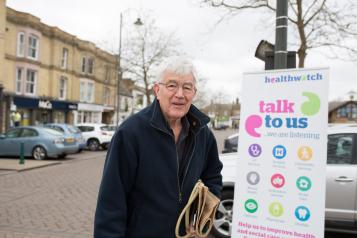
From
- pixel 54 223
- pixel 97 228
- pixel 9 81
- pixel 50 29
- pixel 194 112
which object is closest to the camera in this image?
pixel 97 228

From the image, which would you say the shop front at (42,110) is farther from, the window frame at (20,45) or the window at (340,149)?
the window at (340,149)

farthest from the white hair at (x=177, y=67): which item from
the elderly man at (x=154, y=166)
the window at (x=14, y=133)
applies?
the window at (x=14, y=133)

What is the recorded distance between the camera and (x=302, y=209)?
→ 339 cm

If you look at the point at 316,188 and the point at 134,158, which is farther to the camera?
the point at 316,188

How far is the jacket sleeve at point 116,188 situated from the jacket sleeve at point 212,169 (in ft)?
2.14

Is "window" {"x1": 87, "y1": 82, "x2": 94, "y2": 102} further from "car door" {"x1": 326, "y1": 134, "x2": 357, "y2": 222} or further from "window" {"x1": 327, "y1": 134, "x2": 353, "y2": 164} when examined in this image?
"car door" {"x1": 326, "y1": 134, "x2": 357, "y2": 222}

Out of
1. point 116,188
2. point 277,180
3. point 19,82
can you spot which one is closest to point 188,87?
point 116,188

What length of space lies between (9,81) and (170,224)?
26433mm

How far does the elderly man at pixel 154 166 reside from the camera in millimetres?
2135

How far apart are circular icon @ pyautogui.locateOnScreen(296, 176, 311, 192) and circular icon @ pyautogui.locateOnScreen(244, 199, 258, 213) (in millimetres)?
488

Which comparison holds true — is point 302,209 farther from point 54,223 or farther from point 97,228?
point 54,223

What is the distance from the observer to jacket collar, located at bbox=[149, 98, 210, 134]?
7.38 ft

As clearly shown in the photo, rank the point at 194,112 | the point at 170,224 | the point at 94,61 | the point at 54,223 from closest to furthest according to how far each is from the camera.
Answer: the point at 170,224 → the point at 194,112 → the point at 54,223 → the point at 94,61

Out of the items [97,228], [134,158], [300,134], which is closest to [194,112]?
[134,158]
